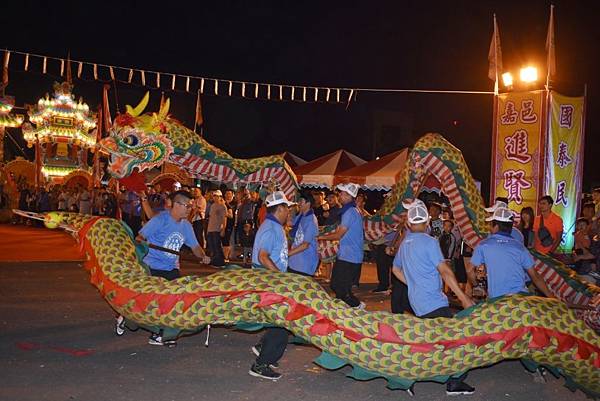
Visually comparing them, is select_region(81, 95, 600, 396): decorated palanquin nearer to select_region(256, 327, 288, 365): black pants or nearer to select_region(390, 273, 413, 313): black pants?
select_region(256, 327, 288, 365): black pants

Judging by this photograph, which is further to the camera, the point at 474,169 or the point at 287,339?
the point at 474,169

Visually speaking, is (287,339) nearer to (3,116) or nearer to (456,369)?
(456,369)

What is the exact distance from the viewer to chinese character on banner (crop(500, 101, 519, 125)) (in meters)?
13.5

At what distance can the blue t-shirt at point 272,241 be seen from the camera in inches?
236

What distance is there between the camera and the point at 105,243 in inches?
244

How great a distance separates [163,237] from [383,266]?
5.31 m

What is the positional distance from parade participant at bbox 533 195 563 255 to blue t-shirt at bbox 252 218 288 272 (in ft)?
16.2

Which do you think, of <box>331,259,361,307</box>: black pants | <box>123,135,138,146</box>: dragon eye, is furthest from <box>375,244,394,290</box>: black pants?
<box>123,135,138,146</box>: dragon eye

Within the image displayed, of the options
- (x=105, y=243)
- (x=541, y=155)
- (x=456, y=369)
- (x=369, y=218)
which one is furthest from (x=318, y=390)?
(x=541, y=155)

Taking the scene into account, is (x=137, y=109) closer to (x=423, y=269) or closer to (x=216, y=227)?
(x=216, y=227)

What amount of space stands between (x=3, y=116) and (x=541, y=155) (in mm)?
28432

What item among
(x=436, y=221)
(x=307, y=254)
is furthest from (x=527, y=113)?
(x=307, y=254)

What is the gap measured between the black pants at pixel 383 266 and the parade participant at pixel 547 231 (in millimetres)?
2580

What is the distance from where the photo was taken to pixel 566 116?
43.4ft
